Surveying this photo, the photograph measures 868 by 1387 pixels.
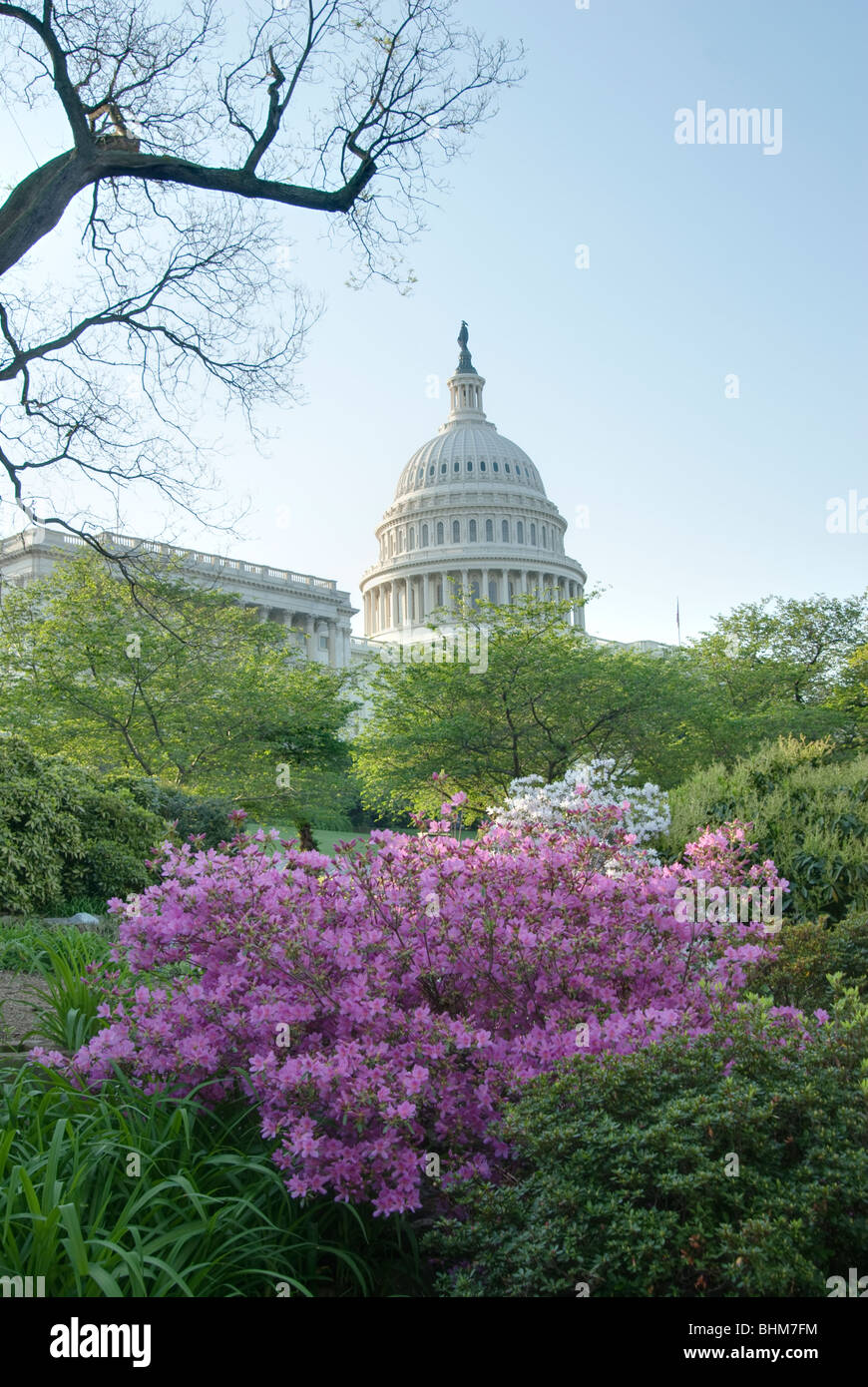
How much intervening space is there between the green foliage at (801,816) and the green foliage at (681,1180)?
5.64 meters

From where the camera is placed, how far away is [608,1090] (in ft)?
13.2

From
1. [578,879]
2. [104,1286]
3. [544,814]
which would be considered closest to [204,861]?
[578,879]

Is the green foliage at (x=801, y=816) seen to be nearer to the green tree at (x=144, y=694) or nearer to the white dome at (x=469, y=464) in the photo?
the green tree at (x=144, y=694)

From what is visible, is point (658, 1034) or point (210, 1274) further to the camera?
point (658, 1034)

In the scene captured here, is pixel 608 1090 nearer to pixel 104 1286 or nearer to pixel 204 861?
pixel 104 1286

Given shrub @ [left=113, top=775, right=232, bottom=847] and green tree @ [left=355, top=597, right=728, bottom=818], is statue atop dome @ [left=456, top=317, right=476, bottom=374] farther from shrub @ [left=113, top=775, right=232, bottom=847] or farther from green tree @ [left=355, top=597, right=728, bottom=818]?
shrub @ [left=113, top=775, right=232, bottom=847]

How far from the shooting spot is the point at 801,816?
1083cm

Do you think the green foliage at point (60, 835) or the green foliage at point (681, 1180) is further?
the green foliage at point (60, 835)

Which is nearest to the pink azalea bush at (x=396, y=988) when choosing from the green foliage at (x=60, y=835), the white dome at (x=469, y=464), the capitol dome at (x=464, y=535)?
the green foliage at (x=60, y=835)

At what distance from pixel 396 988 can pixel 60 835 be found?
921cm

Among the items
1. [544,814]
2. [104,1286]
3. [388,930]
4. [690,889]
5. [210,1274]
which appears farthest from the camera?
[544,814]

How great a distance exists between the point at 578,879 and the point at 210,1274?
97.0 inches

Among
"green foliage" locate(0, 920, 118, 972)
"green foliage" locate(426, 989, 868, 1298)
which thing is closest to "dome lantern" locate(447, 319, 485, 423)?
"green foliage" locate(0, 920, 118, 972)

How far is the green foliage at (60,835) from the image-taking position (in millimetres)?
11914
